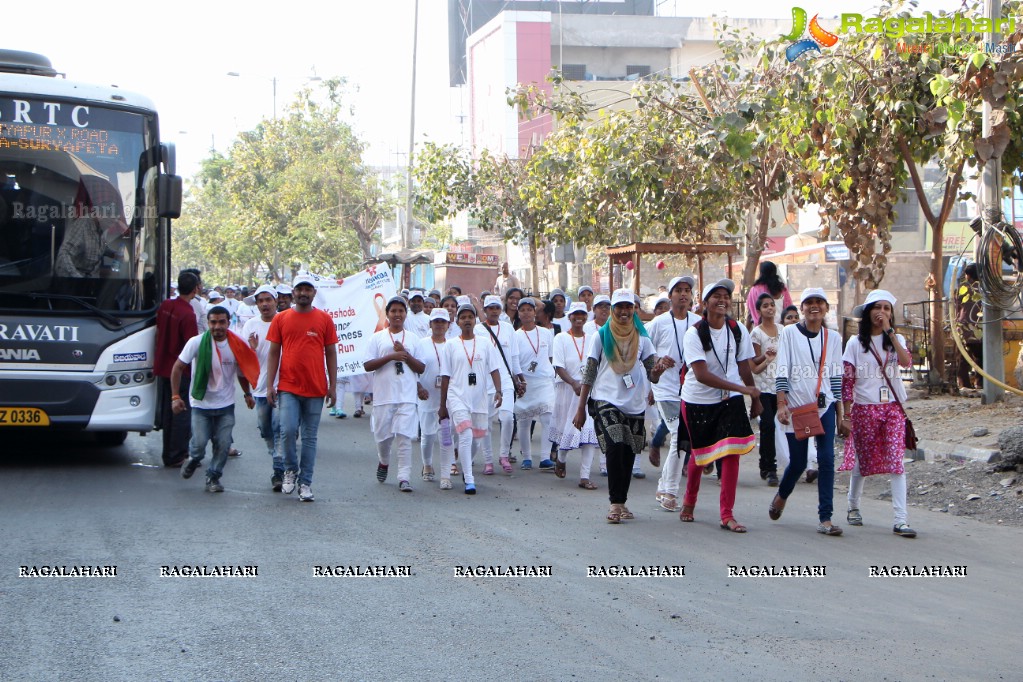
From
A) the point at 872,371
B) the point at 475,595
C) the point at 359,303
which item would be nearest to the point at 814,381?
the point at 872,371

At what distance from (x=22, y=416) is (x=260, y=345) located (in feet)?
7.63

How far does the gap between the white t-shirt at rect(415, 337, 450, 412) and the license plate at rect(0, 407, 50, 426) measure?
11.4ft

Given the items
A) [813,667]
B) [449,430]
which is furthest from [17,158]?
[813,667]

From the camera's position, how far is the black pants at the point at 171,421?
11.2m

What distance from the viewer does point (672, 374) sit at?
9.82 metres

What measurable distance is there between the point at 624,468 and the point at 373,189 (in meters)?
36.9

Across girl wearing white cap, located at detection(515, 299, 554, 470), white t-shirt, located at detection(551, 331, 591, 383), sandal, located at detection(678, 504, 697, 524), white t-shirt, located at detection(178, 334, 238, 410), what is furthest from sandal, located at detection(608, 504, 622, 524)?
white t-shirt, located at detection(178, 334, 238, 410)

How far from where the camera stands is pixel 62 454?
12094 mm

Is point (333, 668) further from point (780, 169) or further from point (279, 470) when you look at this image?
point (780, 169)

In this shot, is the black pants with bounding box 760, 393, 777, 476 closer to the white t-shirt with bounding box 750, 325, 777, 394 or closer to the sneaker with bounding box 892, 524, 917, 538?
the white t-shirt with bounding box 750, 325, 777, 394

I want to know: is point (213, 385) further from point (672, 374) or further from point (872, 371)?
A: point (872, 371)

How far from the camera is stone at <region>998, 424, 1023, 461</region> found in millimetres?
10250

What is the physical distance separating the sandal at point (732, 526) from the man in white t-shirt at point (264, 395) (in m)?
3.77

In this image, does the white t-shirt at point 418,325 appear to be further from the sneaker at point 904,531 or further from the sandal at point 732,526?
the sneaker at point 904,531
